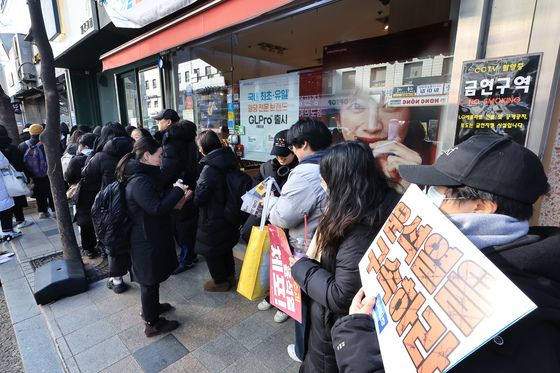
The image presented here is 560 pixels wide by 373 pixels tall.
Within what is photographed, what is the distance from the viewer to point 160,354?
2379 millimetres

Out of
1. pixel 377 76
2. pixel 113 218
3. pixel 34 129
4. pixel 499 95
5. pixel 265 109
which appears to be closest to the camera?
pixel 499 95

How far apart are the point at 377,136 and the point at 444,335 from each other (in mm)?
2802

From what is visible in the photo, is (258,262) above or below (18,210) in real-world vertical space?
above

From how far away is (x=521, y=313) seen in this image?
54 cm

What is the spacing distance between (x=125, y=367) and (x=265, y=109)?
344 centimetres

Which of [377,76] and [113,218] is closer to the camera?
[113,218]

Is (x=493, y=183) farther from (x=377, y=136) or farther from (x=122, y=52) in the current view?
(x=122, y=52)

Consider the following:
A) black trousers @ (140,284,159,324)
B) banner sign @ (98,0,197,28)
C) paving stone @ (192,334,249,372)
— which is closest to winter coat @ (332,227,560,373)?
paving stone @ (192,334,249,372)

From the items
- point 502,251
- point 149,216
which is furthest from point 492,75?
point 149,216

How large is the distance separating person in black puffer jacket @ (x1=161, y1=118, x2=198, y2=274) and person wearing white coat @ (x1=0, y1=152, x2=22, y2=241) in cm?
295

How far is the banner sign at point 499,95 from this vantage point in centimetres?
189

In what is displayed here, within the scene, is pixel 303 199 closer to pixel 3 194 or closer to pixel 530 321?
pixel 530 321

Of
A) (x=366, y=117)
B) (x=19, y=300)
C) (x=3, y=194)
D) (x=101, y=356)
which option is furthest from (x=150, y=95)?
(x=101, y=356)

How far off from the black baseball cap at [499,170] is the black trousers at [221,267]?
2.66m
